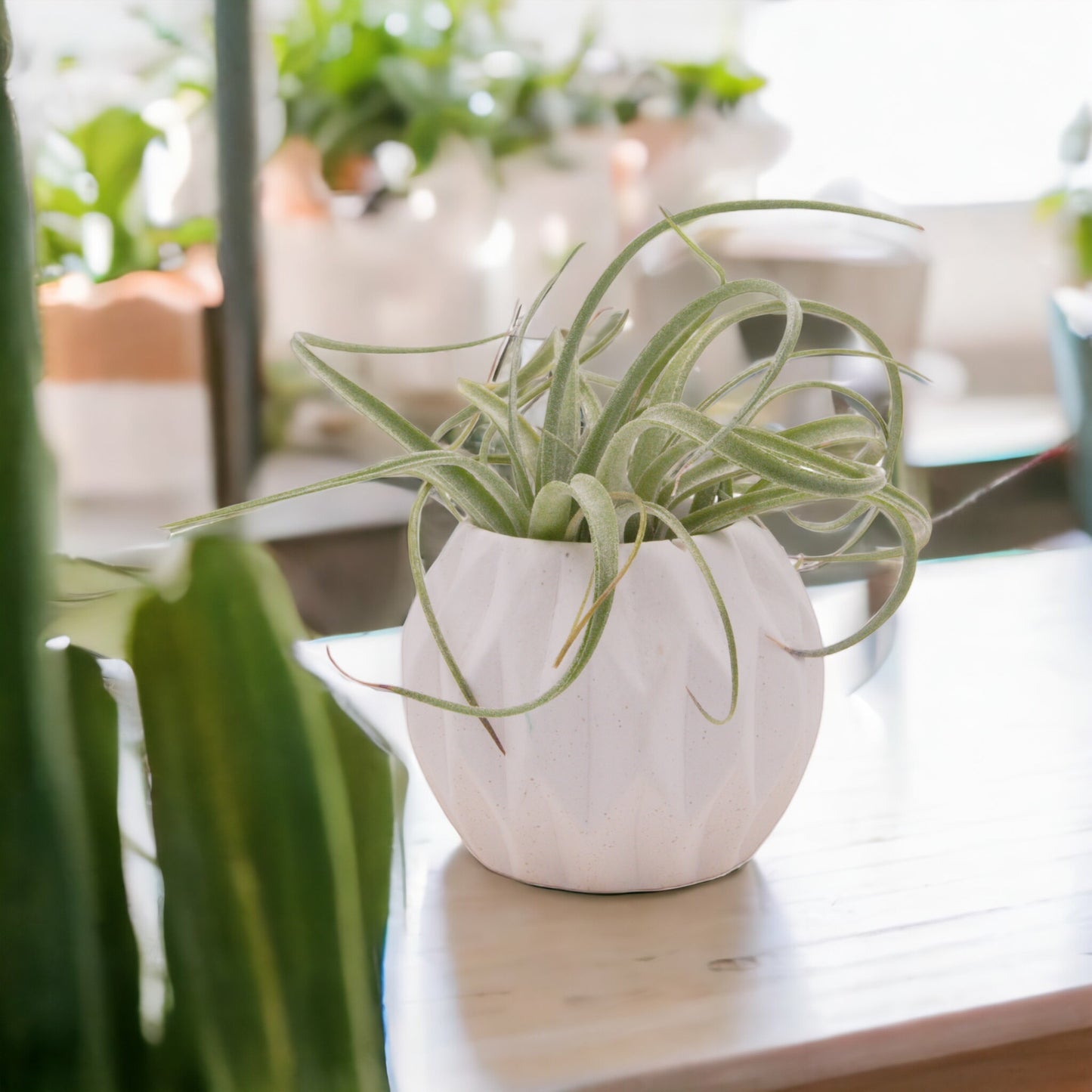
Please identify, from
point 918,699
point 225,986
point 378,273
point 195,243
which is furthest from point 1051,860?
point 378,273

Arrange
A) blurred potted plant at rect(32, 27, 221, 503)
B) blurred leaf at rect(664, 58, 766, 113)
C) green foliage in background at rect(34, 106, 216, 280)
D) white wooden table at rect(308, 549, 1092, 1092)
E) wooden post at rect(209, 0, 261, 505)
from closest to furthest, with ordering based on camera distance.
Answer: white wooden table at rect(308, 549, 1092, 1092) < wooden post at rect(209, 0, 261, 505) < blurred potted plant at rect(32, 27, 221, 503) < green foliage in background at rect(34, 106, 216, 280) < blurred leaf at rect(664, 58, 766, 113)

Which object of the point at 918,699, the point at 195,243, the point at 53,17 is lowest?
the point at 918,699

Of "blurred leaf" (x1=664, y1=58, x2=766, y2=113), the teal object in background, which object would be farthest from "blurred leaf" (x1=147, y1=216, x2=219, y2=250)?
the teal object in background

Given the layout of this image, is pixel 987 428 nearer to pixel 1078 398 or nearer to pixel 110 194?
pixel 1078 398

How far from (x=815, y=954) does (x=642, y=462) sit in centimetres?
20

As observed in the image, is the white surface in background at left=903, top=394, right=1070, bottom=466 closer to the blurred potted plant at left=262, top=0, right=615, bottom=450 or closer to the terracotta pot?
the blurred potted plant at left=262, top=0, right=615, bottom=450

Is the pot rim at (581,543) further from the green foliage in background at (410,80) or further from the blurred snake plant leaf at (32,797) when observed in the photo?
the green foliage in background at (410,80)

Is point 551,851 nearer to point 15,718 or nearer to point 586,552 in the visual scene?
point 586,552

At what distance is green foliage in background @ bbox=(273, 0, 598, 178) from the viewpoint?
1.84m

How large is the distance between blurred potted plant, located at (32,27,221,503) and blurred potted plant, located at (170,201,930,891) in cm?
66

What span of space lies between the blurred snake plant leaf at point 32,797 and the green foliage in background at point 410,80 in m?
1.80

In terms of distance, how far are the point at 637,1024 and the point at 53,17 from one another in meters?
1.66

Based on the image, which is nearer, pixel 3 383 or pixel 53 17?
pixel 3 383

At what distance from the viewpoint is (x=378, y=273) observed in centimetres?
189
